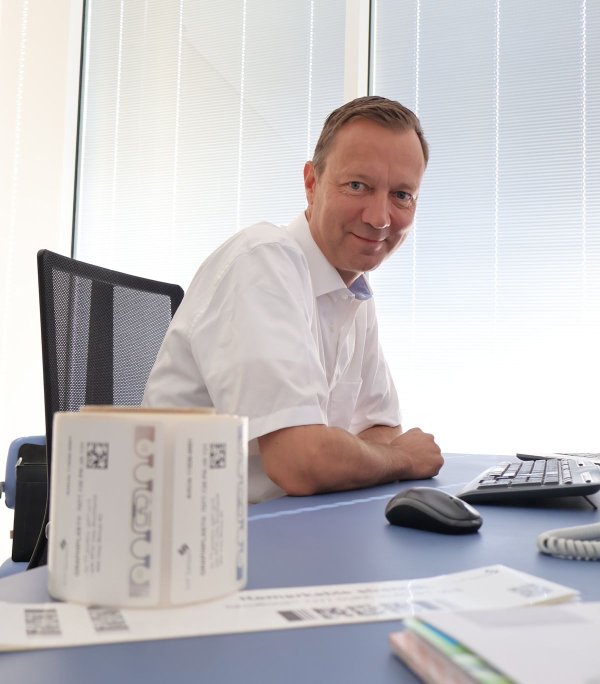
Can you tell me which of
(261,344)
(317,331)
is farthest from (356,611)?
(317,331)

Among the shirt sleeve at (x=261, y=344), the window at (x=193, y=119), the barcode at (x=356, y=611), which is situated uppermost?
the window at (x=193, y=119)

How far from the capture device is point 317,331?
1489mm

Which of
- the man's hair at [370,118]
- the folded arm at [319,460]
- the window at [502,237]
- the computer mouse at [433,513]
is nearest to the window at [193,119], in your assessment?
the window at [502,237]

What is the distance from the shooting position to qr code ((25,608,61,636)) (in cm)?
41

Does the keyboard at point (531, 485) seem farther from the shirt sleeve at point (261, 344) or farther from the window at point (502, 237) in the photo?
the window at point (502, 237)

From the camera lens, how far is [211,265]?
134 centimetres

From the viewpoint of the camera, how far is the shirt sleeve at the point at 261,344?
3.63 ft

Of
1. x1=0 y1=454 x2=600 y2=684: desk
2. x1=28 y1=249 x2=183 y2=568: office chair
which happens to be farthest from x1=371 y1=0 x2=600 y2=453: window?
x1=0 y1=454 x2=600 y2=684: desk

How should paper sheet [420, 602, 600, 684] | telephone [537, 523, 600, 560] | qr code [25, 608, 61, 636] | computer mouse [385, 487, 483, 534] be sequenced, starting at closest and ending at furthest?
paper sheet [420, 602, 600, 684], qr code [25, 608, 61, 636], telephone [537, 523, 600, 560], computer mouse [385, 487, 483, 534]

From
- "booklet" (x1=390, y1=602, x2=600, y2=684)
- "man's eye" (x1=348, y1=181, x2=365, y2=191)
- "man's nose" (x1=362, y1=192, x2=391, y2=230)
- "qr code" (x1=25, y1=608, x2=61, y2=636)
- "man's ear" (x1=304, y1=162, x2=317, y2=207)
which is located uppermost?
"man's ear" (x1=304, y1=162, x2=317, y2=207)

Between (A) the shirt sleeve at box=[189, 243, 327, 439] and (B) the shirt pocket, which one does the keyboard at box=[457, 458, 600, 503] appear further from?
(B) the shirt pocket

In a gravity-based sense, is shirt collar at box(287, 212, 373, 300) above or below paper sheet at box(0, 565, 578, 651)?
above

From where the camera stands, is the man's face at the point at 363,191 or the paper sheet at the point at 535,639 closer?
the paper sheet at the point at 535,639

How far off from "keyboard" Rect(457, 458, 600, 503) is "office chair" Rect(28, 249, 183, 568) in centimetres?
76
